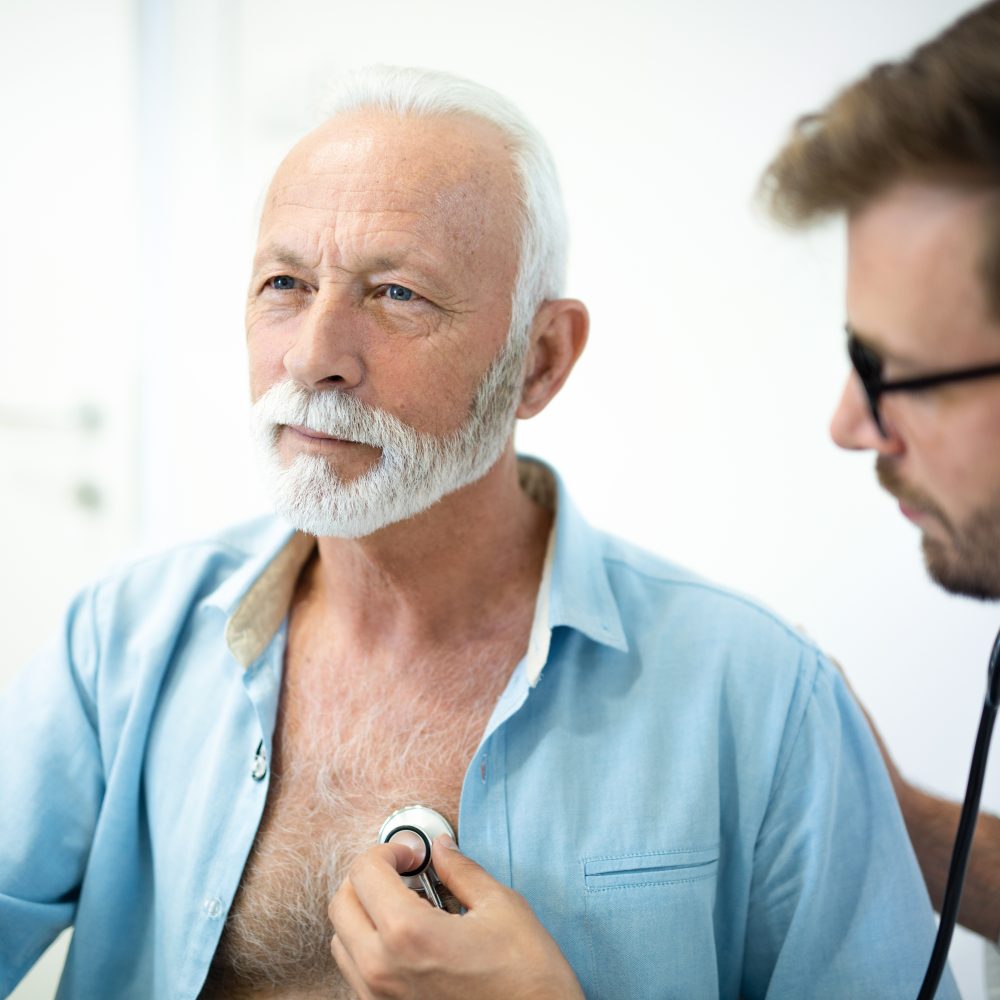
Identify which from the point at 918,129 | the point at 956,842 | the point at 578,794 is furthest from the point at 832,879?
the point at 918,129

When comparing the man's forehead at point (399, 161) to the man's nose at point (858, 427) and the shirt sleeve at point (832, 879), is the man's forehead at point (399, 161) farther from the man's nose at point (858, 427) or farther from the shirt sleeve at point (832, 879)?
the shirt sleeve at point (832, 879)

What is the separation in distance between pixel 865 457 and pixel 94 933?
1.54 m

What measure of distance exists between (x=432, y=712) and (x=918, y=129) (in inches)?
35.5

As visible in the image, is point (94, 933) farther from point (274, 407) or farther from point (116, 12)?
point (116, 12)

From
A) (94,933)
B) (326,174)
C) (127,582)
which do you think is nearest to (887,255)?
(326,174)

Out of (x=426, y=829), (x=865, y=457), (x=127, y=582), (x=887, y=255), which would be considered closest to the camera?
(x=887, y=255)

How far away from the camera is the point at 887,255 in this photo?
89 centimetres

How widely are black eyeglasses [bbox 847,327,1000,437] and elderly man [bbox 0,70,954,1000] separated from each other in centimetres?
47

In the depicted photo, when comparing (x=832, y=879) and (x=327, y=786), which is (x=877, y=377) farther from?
(x=327, y=786)

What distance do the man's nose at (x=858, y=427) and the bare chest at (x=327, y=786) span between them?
0.58 metres

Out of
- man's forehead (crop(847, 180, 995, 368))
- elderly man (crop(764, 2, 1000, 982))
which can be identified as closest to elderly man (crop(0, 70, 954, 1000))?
elderly man (crop(764, 2, 1000, 982))

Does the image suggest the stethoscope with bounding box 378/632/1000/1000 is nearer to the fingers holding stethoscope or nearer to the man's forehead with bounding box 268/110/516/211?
the fingers holding stethoscope

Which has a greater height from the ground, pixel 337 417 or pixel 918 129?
pixel 918 129

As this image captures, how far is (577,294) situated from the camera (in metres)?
2.11
